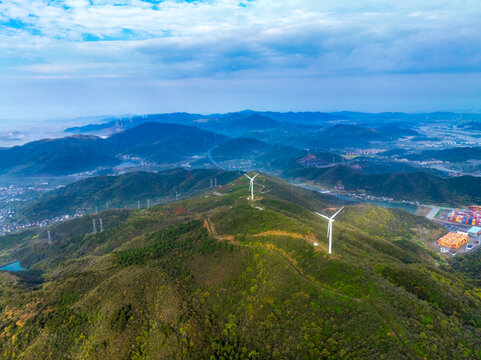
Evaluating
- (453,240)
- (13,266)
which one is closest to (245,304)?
(453,240)

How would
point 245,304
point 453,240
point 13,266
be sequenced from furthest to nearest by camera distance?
point 453,240, point 13,266, point 245,304

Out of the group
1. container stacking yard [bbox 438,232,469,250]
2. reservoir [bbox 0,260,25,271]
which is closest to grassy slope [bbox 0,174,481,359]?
reservoir [bbox 0,260,25,271]

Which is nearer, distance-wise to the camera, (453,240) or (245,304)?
(245,304)

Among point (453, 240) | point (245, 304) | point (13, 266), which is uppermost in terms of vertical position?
point (245, 304)

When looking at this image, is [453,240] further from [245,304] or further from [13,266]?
[13,266]

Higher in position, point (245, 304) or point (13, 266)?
point (245, 304)

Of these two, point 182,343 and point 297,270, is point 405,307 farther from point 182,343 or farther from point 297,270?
point 182,343

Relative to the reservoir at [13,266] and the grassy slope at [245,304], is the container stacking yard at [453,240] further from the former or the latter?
the reservoir at [13,266]

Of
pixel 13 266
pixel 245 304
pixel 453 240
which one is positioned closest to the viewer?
pixel 245 304
